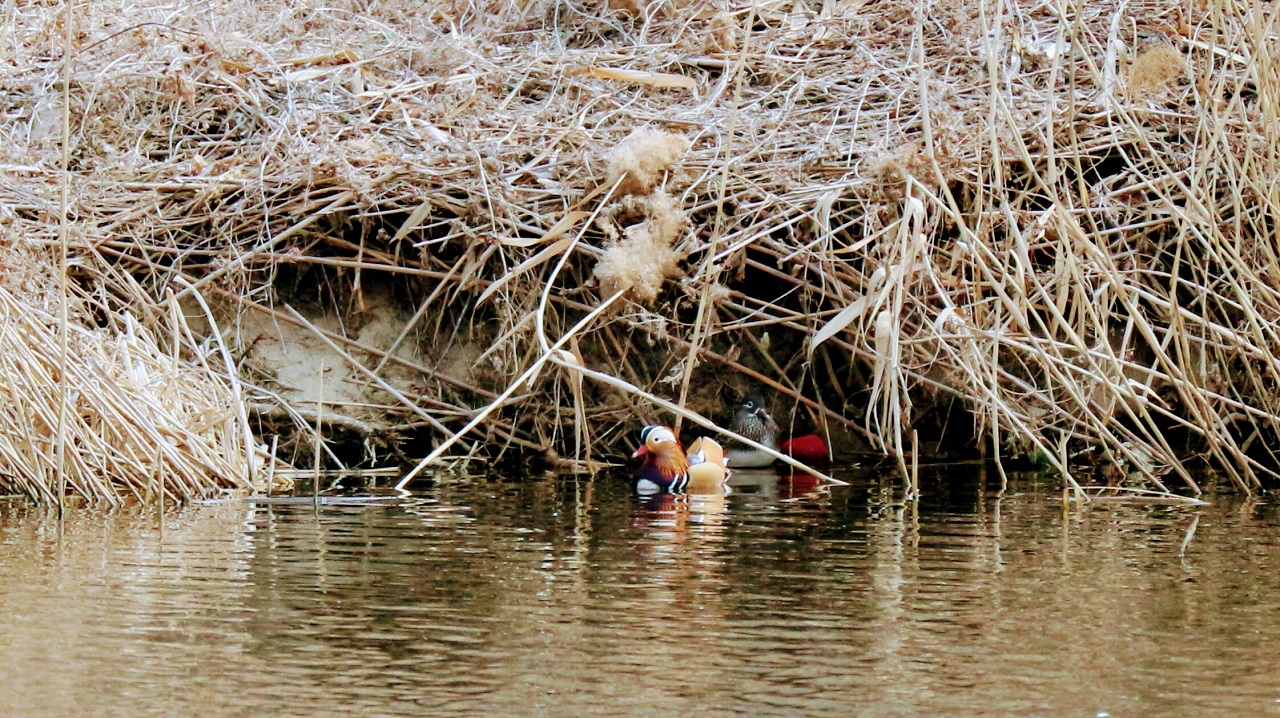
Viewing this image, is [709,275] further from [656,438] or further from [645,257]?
[656,438]

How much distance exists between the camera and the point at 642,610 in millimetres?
5023

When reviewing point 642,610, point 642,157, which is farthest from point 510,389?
point 642,610

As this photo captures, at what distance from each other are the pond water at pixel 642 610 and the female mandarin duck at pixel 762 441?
144 centimetres

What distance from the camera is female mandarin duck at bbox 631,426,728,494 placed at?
7.96 m

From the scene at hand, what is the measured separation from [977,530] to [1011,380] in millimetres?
1662

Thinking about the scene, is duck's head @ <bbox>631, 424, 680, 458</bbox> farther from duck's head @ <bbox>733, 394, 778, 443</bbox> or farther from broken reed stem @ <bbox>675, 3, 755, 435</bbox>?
duck's head @ <bbox>733, 394, 778, 443</bbox>

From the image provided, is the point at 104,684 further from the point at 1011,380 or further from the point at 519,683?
the point at 1011,380

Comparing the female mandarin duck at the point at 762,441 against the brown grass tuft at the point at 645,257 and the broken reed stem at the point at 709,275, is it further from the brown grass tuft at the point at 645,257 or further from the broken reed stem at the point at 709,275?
the brown grass tuft at the point at 645,257

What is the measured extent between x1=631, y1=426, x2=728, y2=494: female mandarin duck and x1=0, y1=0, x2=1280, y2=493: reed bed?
0.33 m

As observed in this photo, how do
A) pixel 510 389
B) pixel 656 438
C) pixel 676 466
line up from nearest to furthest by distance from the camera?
pixel 510 389 → pixel 676 466 → pixel 656 438

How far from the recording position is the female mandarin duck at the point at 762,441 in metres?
8.82

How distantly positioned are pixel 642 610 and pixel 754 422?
4.01 metres

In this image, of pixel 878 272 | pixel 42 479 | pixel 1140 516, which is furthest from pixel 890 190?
pixel 42 479

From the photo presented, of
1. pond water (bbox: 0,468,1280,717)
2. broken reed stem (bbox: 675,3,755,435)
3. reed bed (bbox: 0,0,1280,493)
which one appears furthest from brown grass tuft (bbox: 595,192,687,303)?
pond water (bbox: 0,468,1280,717)
